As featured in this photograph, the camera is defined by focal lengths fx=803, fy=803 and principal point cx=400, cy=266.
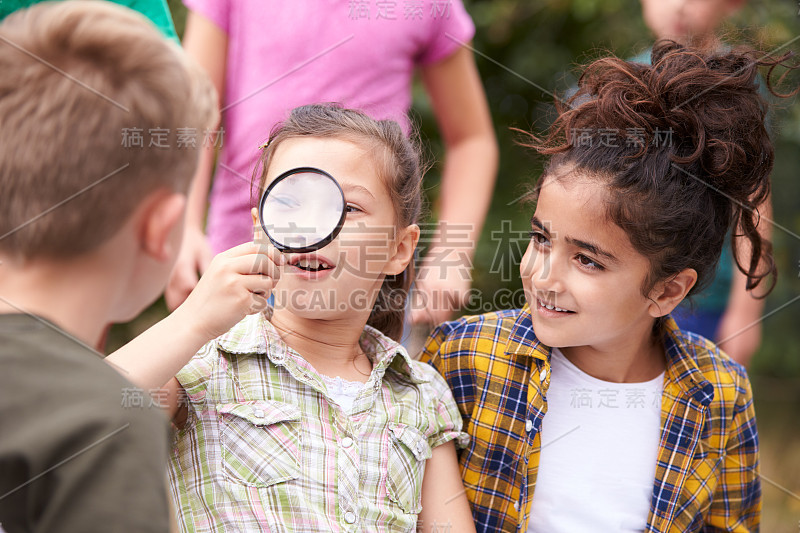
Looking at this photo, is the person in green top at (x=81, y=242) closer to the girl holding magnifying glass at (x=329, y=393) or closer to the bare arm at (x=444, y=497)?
the girl holding magnifying glass at (x=329, y=393)

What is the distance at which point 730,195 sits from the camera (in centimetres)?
267

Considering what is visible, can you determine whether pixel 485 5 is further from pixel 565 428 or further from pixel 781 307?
pixel 565 428

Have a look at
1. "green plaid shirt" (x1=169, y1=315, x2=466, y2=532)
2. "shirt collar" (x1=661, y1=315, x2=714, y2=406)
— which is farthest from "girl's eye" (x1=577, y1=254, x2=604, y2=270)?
"green plaid shirt" (x1=169, y1=315, x2=466, y2=532)

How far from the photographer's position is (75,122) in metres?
1.51

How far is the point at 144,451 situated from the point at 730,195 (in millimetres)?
2065

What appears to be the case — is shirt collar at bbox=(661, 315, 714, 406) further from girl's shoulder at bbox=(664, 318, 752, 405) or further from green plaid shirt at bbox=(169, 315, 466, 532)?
green plaid shirt at bbox=(169, 315, 466, 532)

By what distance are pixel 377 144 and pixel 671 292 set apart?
1103 mm

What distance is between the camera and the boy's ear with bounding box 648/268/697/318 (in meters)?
2.68

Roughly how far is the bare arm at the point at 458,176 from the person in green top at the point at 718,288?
740 mm

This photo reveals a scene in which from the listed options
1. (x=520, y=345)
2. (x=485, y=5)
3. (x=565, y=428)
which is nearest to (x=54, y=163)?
(x=520, y=345)

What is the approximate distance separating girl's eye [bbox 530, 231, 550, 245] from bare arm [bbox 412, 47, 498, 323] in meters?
0.54

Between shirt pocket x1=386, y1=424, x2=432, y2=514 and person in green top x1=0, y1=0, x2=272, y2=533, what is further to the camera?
shirt pocket x1=386, y1=424, x2=432, y2=514

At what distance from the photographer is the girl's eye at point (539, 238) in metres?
2.65

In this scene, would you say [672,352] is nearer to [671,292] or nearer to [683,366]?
[683,366]
